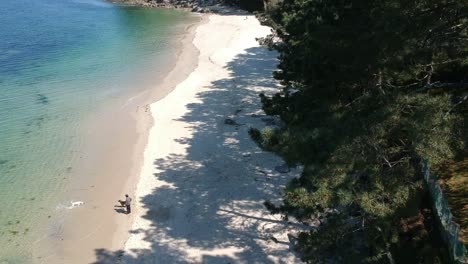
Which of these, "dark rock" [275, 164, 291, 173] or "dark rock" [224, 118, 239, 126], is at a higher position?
"dark rock" [224, 118, 239, 126]

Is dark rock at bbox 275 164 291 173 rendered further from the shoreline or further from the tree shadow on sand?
the shoreline

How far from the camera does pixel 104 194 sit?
70.3 ft

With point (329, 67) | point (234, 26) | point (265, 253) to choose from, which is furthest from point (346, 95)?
point (234, 26)

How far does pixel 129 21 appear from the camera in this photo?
6309 centimetres

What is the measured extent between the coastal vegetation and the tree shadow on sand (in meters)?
3.88

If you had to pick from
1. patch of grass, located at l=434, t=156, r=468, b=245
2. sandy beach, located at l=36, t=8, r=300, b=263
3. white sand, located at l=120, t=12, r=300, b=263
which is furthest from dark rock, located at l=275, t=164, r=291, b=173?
patch of grass, located at l=434, t=156, r=468, b=245

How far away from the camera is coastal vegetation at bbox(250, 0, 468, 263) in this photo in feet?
32.4

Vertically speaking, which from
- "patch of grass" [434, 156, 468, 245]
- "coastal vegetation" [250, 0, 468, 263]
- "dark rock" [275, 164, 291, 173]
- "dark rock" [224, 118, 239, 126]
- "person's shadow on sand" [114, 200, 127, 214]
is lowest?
"person's shadow on sand" [114, 200, 127, 214]

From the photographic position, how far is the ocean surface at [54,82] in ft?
68.1

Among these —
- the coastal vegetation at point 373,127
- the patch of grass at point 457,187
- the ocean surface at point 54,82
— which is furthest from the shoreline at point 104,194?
the patch of grass at point 457,187

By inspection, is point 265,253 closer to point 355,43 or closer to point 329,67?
point 329,67

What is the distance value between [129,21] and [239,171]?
157 ft

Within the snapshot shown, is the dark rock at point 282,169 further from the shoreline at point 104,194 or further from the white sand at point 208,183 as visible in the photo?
the shoreline at point 104,194

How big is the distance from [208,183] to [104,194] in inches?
207
